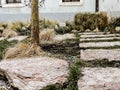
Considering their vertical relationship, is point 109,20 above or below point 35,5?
below

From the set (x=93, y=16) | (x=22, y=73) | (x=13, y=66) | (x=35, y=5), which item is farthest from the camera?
(x=93, y=16)

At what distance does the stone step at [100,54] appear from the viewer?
4.85m

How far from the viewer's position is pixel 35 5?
19.9 feet

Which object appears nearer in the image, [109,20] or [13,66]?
[13,66]

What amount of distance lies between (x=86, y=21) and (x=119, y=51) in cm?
634

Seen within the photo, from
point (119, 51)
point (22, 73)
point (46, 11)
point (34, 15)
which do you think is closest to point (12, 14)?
point (46, 11)

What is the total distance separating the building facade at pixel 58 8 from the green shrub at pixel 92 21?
Result: 11.0ft

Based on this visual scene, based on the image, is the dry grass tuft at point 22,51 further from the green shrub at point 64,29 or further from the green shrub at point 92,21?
the green shrub at point 92,21

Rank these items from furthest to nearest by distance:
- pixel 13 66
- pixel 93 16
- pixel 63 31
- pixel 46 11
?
pixel 46 11 → pixel 93 16 → pixel 63 31 → pixel 13 66

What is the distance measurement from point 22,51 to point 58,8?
10315 mm

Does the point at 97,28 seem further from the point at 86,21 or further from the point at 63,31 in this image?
the point at 63,31

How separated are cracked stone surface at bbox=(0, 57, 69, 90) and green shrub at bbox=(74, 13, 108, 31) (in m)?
7.09

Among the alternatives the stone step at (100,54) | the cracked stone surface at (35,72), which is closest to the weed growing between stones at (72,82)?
the cracked stone surface at (35,72)

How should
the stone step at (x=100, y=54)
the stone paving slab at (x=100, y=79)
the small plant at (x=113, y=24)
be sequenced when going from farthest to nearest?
1. the small plant at (x=113, y=24)
2. the stone step at (x=100, y=54)
3. the stone paving slab at (x=100, y=79)
